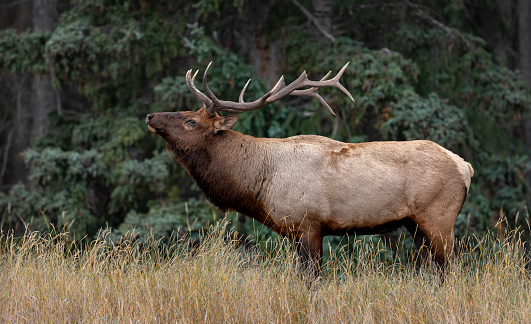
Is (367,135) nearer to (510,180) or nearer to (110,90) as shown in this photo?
(510,180)

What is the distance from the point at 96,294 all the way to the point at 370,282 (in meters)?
1.94

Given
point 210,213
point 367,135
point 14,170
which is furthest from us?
point 14,170

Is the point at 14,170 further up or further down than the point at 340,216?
further down

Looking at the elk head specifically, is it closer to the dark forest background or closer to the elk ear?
the elk ear

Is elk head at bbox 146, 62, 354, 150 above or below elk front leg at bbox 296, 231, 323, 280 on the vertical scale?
above

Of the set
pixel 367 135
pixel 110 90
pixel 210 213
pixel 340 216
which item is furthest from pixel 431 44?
pixel 340 216

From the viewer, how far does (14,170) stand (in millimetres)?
16703

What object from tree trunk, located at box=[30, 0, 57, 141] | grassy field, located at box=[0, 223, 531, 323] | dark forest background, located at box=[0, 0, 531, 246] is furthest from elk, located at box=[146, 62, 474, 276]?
tree trunk, located at box=[30, 0, 57, 141]

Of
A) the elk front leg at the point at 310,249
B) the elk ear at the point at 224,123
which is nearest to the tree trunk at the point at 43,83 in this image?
the elk ear at the point at 224,123

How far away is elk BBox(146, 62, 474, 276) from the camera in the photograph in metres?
5.55

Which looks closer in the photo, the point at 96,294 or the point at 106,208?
the point at 96,294

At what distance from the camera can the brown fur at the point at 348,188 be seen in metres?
5.55

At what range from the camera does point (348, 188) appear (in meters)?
5.57

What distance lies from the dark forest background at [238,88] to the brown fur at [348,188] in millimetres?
3451
